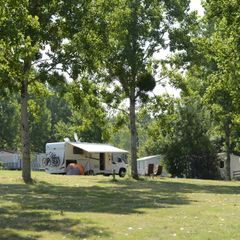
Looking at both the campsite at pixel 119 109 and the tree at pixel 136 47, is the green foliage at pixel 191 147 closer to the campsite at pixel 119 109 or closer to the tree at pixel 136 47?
the campsite at pixel 119 109

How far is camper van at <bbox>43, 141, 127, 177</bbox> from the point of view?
39219 mm

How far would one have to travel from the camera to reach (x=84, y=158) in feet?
132

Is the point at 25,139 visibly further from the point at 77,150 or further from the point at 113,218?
the point at 77,150

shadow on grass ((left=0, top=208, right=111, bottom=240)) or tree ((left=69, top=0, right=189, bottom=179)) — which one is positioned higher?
tree ((left=69, top=0, right=189, bottom=179))

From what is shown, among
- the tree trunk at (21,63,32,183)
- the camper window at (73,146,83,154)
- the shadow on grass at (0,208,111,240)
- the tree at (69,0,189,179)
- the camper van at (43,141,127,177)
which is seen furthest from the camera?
the camper window at (73,146,83,154)

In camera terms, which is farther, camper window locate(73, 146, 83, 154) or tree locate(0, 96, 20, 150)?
tree locate(0, 96, 20, 150)

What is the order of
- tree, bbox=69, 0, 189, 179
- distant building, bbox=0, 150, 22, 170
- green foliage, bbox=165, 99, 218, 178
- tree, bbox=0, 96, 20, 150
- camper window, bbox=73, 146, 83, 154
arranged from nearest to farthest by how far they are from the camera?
tree, bbox=69, 0, 189, 179, camper window, bbox=73, 146, 83, 154, green foliage, bbox=165, 99, 218, 178, distant building, bbox=0, 150, 22, 170, tree, bbox=0, 96, 20, 150

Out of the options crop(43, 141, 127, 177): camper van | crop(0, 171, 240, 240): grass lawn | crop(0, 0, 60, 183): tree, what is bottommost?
crop(0, 171, 240, 240): grass lawn

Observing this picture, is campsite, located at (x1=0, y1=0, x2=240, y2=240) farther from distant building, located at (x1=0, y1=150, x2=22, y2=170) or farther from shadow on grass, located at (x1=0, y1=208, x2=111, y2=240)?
distant building, located at (x1=0, y1=150, x2=22, y2=170)

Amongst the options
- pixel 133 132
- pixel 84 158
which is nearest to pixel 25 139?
pixel 133 132

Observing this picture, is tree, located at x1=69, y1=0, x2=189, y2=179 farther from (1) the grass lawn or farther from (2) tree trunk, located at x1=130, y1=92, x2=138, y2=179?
(1) the grass lawn

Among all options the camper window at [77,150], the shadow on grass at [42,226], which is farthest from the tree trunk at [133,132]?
the shadow on grass at [42,226]

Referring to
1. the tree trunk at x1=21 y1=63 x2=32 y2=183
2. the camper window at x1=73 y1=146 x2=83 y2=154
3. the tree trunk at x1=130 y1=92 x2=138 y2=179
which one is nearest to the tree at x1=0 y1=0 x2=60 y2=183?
the tree trunk at x1=21 y1=63 x2=32 y2=183

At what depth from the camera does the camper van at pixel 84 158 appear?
39219 millimetres
